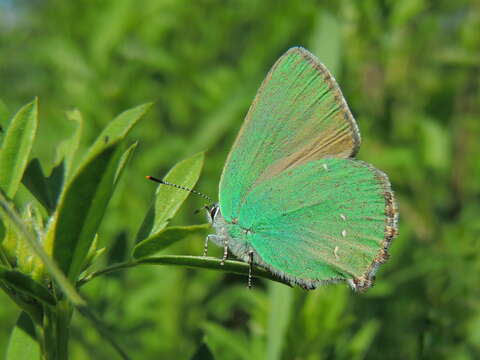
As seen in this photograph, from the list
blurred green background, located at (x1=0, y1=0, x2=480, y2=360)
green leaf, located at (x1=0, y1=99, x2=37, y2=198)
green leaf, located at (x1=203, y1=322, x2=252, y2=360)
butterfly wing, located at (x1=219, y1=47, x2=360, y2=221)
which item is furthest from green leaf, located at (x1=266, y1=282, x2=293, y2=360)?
green leaf, located at (x1=0, y1=99, x2=37, y2=198)

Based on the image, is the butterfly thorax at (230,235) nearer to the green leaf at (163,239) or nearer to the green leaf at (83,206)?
the green leaf at (163,239)

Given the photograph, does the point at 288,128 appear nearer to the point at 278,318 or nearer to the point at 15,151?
the point at 278,318

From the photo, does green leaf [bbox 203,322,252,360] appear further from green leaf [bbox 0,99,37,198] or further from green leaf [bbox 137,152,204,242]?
green leaf [bbox 0,99,37,198]

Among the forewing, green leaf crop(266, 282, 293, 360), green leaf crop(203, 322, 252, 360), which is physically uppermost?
the forewing

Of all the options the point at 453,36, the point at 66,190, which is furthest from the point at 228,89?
the point at 66,190

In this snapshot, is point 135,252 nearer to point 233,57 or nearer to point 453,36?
point 233,57

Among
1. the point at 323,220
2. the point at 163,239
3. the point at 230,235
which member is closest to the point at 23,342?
the point at 163,239

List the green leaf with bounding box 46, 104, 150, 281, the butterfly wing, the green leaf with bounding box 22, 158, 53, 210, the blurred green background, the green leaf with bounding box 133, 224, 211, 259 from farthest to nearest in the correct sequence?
the blurred green background
the butterfly wing
the green leaf with bounding box 22, 158, 53, 210
the green leaf with bounding box 133, 224, 211, 259
the green leaf with bounding box 46, 104, 150, 281
